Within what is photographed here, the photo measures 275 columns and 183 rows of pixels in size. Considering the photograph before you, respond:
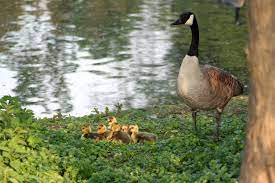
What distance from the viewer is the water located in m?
19.8

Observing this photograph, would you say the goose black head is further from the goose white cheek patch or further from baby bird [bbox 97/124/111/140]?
baby bird [bbox 97/124/111/140]

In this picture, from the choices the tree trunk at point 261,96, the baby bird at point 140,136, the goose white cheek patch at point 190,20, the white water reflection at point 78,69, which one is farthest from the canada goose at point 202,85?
the white water reflection at point 78,69

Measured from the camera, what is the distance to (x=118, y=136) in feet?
37.8

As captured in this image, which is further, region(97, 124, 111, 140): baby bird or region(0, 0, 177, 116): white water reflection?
region(0, 0, 177, 116): white water reflection

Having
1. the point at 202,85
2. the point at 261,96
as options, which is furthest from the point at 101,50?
the point at 261,96

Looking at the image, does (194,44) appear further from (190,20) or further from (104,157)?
(104,157)

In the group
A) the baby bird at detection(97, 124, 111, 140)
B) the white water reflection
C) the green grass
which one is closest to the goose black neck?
the green grass

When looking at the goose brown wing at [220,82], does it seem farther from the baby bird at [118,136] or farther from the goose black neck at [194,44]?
the baby bird at [118,136]

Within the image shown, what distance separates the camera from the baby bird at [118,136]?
11.4 meters

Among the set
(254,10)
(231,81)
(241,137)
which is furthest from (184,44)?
(254,10)

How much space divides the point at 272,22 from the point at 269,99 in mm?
673

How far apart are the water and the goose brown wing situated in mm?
7189

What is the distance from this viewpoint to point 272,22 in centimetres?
566

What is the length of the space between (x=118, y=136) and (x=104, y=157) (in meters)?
1.42
